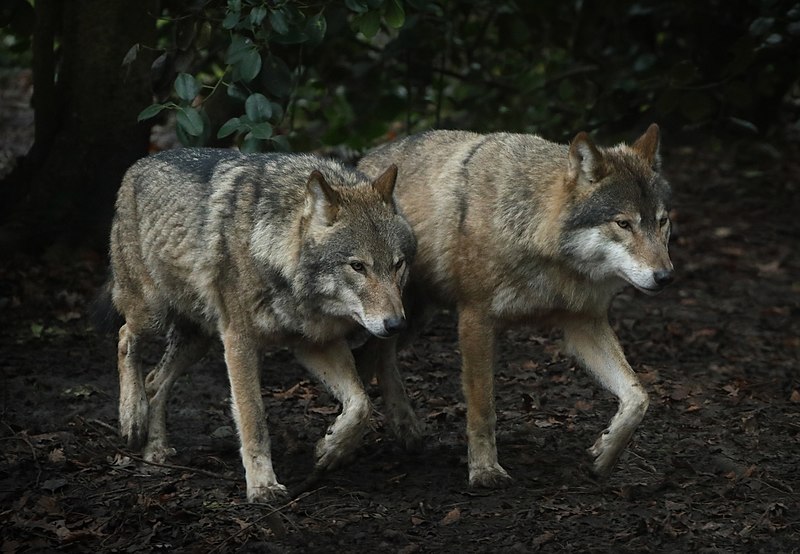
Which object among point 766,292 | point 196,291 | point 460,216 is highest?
point 460,216

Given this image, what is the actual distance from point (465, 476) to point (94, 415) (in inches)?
97.4

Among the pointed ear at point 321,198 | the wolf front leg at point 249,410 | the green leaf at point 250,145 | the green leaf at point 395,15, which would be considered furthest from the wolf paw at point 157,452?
the green leaf at point 395,15

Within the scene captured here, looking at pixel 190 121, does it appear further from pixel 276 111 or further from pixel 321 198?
pixel 321 198

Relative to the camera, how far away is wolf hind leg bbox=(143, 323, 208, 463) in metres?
6.62

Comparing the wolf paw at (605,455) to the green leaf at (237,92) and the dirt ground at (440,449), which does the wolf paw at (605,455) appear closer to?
the dirt ground at (440,449)

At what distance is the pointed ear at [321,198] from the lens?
18.3 feet

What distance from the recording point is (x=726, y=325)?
920cm

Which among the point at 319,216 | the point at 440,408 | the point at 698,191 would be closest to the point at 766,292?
the point at 698,191

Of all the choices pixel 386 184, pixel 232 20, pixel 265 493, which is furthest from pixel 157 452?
pixel 232 20

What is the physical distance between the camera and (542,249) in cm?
591

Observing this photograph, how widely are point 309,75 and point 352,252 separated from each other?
217 inches

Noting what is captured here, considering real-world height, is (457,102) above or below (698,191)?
above

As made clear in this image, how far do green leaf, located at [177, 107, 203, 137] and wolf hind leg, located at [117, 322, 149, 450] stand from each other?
1.25 meters

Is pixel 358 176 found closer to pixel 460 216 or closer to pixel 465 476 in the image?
pixel 460 216
